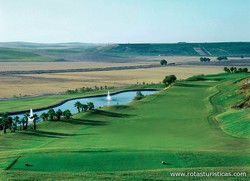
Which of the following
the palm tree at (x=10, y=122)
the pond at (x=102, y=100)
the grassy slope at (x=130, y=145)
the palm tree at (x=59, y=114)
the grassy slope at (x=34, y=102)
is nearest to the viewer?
the grassy slope at (x=130, y=145)

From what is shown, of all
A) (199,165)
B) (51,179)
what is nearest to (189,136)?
(199,165)

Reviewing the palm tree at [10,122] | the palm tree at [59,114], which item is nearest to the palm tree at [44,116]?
the palm tree at [59,114]

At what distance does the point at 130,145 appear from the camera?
4459cm

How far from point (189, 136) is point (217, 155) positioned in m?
15.9

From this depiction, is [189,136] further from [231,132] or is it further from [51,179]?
[51,179]

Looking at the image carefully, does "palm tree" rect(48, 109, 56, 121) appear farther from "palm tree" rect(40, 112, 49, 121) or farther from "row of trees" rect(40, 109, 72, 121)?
"palm tree" rect(40, 112, 49, 121)

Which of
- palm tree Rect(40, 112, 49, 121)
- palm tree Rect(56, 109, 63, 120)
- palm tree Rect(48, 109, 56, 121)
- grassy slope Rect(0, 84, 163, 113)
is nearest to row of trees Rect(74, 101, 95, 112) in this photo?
palm tree Rect(56, 109, 63, 120)

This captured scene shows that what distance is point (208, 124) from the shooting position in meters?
59.4

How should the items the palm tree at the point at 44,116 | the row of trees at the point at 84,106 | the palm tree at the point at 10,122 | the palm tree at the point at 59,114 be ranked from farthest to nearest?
the row of trees at the point at 84,106
the palm tree at the point at 59,114
the palm tree at the point at 44,116
the palm tree at the point at 10,122

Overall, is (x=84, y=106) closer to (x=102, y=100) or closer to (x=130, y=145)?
(x=102, y=100)

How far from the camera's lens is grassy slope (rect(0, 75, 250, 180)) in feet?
102

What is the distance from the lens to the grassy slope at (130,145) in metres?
31.0

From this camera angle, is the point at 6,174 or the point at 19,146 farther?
the point at 19,146

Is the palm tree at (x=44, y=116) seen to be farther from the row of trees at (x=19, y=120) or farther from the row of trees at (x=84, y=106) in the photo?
the row of trees at (x=84, y=106)
